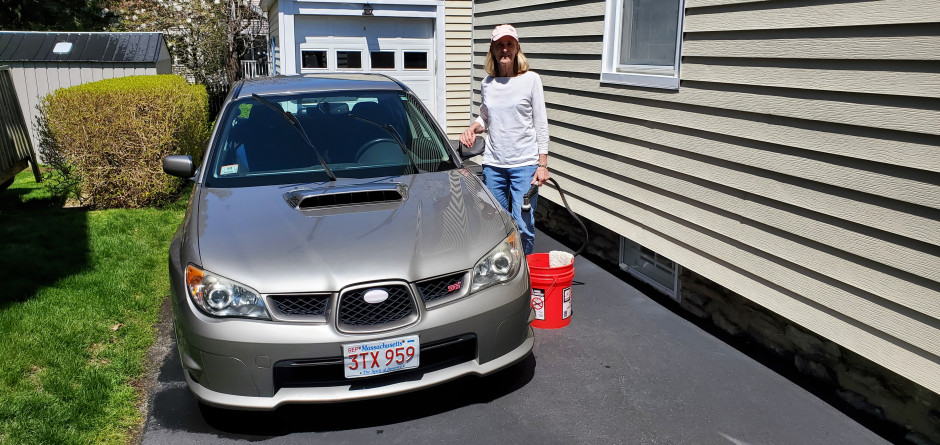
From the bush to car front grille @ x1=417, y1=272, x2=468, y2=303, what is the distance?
5676mm

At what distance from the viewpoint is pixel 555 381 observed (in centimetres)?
396

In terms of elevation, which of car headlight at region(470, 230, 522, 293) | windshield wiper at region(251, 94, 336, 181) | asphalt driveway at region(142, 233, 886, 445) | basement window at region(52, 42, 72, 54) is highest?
basement window at region(52, 42, 72, 54)

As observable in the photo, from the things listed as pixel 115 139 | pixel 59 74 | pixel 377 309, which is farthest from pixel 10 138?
pixel 377 309

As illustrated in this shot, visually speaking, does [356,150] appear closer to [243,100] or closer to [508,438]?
[243,100]

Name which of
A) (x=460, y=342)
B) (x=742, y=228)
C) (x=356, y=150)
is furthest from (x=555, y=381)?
(x=356, y=150)

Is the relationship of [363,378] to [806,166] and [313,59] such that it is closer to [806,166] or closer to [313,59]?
[806,166]

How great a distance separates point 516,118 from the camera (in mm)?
4938

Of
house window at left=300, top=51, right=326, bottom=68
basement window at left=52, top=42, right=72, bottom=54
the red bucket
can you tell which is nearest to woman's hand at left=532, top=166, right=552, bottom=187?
the red bucket

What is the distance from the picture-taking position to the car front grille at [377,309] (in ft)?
10.4

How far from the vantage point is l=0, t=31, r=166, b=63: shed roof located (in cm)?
1129

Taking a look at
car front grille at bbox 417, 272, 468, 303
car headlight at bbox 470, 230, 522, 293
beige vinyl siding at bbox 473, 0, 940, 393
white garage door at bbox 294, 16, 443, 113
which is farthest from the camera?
white garage door at bbox 294, 16, 443, 113

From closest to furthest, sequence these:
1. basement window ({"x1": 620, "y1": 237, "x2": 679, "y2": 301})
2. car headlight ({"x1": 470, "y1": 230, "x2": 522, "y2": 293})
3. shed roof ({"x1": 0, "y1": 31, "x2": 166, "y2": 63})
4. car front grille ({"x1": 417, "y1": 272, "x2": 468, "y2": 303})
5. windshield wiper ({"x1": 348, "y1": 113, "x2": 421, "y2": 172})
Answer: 1. car front grille ({"x1": 417, "y1": 272, "x2": 468, "y2": 303})
2. car headlight ({"x1": 470, "y1": 230, "x2": 522, "y2": 293})
3. windshield wiper ({"x1": 348, "y1": 113, "x2": 421, "y2": 172})
4. basement window ({"x1": 620, "y1": 237, "x2": 679, "y2": 301})
5. shed roof ({"x1": 0, "y1": 31, "x2": 166, "y2": 63})

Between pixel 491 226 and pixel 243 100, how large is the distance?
206cm

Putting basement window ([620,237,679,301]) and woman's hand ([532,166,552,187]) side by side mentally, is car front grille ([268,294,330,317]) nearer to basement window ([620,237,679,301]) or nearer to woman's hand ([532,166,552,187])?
woman's hand ([532,166,552,187])
